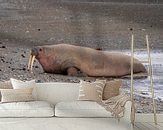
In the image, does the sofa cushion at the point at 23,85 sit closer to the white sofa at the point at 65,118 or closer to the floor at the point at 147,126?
the white sofa at the point at 65,118

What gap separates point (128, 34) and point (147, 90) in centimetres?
90

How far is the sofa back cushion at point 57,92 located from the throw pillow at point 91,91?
0.68 feet

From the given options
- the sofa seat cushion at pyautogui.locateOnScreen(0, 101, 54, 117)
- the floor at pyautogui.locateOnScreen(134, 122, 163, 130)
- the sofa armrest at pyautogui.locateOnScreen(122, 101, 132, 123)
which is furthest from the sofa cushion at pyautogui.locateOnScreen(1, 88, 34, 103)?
the floor at pyautogui.locateOnScreen(134, 122, 163, 130)

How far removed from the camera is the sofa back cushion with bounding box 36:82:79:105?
540cm

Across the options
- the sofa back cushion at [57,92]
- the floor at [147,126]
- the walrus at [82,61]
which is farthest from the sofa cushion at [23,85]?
the floor at [147,126]

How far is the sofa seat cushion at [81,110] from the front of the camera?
474 centimetres

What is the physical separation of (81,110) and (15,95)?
869mm

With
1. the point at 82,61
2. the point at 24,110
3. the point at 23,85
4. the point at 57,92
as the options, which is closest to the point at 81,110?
the point at 24,110

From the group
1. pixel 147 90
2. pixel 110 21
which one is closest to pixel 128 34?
pixel 110 21

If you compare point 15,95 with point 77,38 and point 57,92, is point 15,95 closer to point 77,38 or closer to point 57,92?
point 57,92

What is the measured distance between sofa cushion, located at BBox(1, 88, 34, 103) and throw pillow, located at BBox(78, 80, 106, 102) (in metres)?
0.69

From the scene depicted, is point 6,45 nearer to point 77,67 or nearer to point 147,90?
point 77,67

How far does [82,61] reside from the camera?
6.05 metres

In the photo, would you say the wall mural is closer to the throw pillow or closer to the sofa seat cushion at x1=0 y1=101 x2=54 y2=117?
the throw pillow
